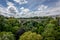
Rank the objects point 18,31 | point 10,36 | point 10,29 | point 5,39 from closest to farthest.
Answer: point 5,39 < point 10,36 < point 18,31 < point 10,29

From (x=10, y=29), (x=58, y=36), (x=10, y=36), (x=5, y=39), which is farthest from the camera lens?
(x=10, y=29)

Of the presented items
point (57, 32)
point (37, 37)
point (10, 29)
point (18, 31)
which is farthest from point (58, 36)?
point (10, 29)

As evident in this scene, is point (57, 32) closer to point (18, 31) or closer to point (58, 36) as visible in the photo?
point (58, 36)

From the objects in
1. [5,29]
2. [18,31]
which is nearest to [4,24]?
[5,29]

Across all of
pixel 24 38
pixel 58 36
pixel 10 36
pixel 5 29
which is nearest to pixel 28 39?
pixel 24 38

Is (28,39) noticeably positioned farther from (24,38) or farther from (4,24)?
(4,24)

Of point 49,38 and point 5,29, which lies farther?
point 5,29

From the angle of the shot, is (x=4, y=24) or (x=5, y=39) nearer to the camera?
(x=5, y=39)

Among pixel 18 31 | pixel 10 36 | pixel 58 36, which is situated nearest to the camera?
pixel 10 36
